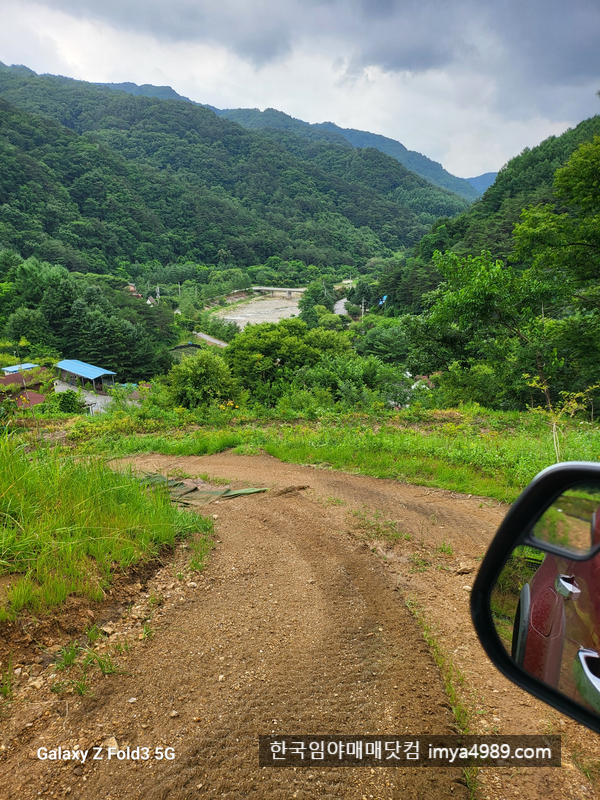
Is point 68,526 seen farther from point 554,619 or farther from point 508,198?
point 508,198

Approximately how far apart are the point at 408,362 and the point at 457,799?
1257 centimetres

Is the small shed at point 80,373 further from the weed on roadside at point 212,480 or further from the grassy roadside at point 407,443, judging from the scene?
the weed on roadside at point 212,480

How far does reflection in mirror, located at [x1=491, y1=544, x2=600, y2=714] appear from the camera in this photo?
94 cm

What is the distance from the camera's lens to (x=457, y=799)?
5.08 ft

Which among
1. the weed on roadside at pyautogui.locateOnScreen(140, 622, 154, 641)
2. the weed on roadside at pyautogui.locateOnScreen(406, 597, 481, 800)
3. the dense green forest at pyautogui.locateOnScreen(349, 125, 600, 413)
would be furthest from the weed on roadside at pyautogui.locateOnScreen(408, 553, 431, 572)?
the dense green forest at pyautogui.locateOnScreen(349, 125, 600, 413)

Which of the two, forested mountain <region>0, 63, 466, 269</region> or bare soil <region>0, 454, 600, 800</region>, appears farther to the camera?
forested mountain <region>0, 63, 466, 269</region>

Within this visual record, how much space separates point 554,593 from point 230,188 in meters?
174

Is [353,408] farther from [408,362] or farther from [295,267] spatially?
[295,267]

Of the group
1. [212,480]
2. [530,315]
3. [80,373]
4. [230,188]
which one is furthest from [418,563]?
[230,188]

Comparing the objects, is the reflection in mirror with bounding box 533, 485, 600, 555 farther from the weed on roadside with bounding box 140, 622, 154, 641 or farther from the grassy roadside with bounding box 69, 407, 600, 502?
the grassy roadside with bounding box 69, 407, 600, 502

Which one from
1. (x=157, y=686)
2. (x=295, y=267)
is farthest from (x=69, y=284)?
(x=295, y=267)

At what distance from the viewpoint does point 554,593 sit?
3.51 ft

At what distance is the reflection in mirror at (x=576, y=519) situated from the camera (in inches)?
34.8

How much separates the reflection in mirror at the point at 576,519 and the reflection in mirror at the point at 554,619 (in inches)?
1.9
